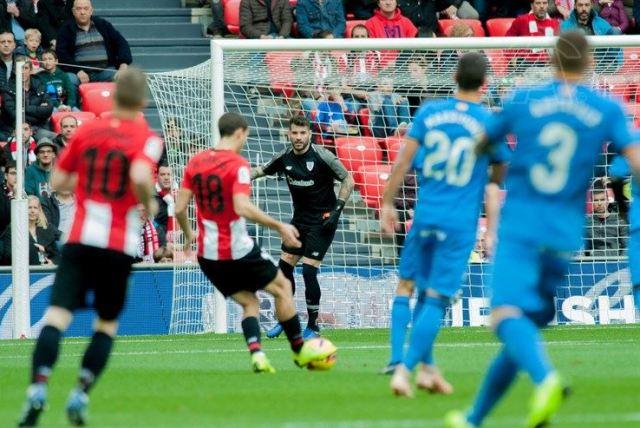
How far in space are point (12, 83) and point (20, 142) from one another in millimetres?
3111

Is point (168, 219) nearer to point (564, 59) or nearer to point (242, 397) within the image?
point (242, 397)

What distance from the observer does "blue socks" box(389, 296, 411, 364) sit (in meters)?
10.1

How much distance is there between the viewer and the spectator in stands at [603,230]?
702 inches

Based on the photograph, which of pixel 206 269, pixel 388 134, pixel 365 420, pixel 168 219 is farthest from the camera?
pixel 168 219

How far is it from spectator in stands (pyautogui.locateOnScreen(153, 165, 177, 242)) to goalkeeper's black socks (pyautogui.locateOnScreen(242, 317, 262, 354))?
7.60m

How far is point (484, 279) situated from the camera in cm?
1755

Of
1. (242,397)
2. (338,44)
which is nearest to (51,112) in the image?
(338,44)

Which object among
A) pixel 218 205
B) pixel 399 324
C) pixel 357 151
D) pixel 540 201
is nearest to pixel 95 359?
pixel 540 201

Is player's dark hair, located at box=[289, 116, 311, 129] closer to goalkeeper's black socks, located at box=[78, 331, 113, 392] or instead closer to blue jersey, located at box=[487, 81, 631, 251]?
goalkeeper's black socks, located at box=[78, 331, 113, 392]

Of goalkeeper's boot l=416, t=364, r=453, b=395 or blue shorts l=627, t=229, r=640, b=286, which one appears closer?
goalkeeper's boot l=416, t=364, r=453, b=395

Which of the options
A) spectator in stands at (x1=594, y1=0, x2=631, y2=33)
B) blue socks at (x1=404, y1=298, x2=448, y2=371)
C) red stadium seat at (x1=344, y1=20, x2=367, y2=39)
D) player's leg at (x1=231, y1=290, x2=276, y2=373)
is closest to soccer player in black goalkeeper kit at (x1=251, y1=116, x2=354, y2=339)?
player's leg at (x1=231, y1=290, x2=276, y2=373)

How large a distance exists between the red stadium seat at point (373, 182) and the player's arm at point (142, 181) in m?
9.79

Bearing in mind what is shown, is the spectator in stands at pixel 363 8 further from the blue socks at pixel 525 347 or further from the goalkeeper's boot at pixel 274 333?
the blue socks at pixel 525 347

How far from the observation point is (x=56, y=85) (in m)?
19.8
